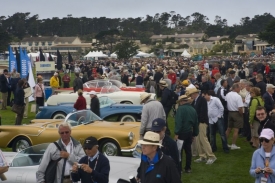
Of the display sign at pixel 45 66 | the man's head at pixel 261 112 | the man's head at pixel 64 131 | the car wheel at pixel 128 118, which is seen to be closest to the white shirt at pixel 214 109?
the man's head at pixel 261 112

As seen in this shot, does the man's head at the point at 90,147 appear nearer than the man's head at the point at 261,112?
Yes

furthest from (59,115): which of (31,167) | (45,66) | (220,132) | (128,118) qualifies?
(45,66)

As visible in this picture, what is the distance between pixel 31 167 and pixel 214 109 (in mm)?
5562

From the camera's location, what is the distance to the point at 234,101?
13531mm

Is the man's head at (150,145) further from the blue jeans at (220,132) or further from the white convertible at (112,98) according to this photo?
the white convertible at (112,98)

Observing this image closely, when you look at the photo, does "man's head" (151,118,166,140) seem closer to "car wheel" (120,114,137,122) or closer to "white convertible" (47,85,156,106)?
"car wheel" (120,114,137,122)

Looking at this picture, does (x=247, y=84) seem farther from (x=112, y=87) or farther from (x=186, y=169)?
(x=112, y=87)

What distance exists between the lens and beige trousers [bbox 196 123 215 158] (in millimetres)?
12211

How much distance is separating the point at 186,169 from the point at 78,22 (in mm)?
191079

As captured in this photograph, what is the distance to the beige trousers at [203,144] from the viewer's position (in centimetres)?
1221

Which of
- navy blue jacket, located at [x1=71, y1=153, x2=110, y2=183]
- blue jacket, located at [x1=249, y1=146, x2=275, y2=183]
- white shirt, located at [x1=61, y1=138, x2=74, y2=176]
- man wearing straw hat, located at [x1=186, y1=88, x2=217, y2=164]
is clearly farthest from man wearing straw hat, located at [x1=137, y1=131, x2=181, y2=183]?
man wearing straw hat, located at [x1=186, y1=88, x2=217, y2=164]

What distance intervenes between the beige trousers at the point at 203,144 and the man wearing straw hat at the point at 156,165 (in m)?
6.68

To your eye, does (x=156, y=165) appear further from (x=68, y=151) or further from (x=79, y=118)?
(x=79, y=118)

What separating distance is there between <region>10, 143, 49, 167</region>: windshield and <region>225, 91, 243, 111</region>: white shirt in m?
6.11
